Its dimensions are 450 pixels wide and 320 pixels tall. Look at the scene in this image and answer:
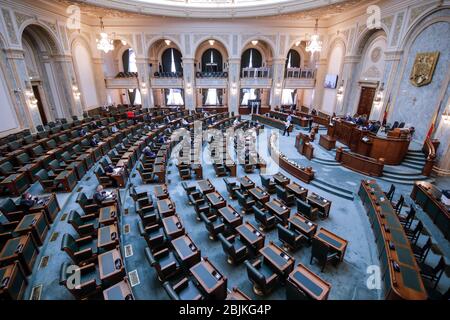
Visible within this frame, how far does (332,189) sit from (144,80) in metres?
19.3

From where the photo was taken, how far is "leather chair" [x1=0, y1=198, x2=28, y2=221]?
5882mm

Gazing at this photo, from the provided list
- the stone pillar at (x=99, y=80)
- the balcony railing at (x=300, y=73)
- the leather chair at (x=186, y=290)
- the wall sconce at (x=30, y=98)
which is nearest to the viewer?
the leather chair at (x=186, y=290)

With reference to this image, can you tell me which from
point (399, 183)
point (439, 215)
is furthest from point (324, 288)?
point (399, 183)

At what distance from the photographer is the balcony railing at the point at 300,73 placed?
2155 centimetres

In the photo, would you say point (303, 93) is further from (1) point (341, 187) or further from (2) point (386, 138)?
(1) point (341, 187)

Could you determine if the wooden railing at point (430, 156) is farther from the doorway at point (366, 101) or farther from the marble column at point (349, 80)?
the marble column at point (349, 80)

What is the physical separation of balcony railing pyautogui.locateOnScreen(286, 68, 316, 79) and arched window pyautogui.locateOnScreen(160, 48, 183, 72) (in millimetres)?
11938

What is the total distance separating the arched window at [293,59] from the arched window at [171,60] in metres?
12.0

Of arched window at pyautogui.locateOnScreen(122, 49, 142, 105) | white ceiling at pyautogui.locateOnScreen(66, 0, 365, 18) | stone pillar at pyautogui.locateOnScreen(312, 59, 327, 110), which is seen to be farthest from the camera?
arched window at pyautogui.locateOnScreen(122, 49, 142, 105)

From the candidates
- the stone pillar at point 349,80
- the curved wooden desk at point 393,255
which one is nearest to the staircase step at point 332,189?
the curved wooden desk at point 393,255

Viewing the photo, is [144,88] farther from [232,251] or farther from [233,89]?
[232,251]

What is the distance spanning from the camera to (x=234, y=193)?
26.0 ft


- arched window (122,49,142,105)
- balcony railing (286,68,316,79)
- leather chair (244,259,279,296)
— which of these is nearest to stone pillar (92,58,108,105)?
arched window (122,49,142,105)

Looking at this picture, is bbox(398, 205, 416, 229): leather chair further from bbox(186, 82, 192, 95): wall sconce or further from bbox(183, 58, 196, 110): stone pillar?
bbox(186, 82, 192, 95): wall sconce
